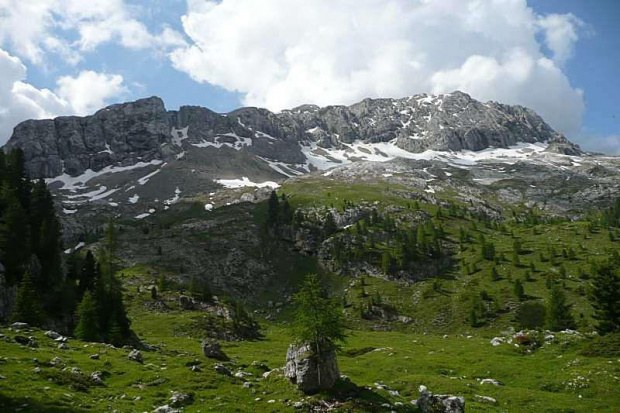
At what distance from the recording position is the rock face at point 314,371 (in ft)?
115

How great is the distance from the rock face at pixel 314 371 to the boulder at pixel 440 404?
740 cm

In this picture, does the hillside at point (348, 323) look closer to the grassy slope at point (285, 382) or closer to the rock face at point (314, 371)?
the grassy slope at point (285, 382)

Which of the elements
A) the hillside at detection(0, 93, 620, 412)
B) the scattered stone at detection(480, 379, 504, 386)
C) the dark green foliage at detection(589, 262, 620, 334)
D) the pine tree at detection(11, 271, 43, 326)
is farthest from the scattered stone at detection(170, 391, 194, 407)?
the dark green foliage at detection(589, 262, 620, 334)

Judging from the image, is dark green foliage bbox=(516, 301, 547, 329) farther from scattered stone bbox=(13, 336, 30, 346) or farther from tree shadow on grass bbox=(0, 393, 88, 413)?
tree shadow on grass bbox=(0, 393, 88, 413)

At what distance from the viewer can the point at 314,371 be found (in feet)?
116

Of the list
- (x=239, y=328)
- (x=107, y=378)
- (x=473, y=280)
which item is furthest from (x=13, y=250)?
(x=473, y=280)

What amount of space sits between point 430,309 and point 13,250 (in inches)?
4097

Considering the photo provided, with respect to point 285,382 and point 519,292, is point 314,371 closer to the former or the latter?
point 285,382

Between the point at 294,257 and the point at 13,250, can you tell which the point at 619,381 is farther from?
the point at 294,257

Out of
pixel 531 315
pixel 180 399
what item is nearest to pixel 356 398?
pixel 180 399

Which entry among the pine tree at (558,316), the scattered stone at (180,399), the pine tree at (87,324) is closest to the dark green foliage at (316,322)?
the scattered stone at (180,399)

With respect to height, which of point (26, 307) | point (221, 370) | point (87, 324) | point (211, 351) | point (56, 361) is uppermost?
point (26, 307)

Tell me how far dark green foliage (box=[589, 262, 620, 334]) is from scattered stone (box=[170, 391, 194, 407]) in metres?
58.4

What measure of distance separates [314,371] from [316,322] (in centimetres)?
394
